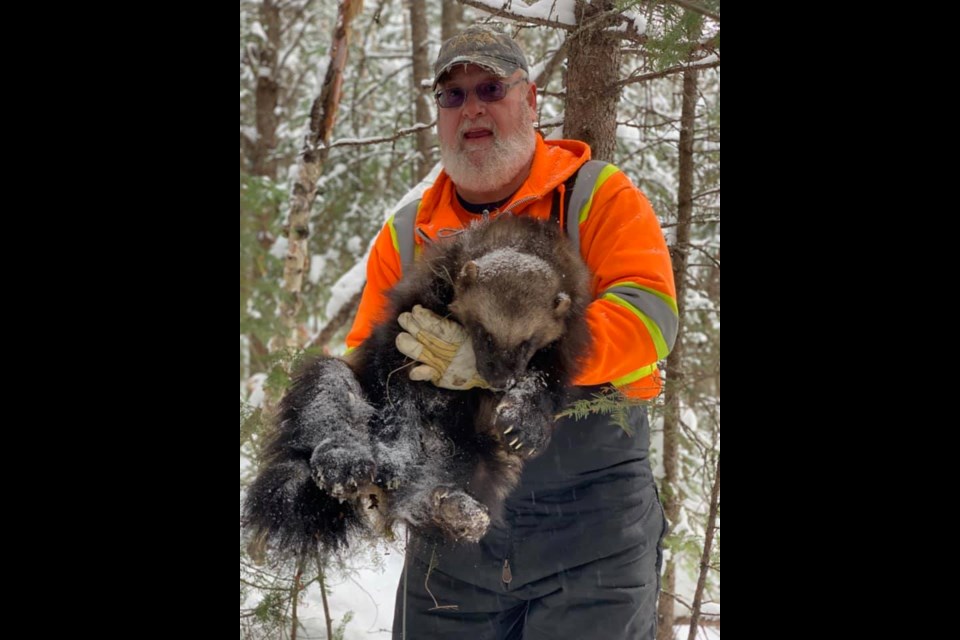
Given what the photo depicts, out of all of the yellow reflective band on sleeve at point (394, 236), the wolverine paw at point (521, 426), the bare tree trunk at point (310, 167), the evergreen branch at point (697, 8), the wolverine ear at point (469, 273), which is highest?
the bare tree trunk at point (310, 167)

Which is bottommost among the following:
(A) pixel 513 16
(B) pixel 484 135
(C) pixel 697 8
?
(B) pixel 484 135

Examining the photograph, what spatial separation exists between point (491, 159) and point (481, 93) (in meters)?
0.31

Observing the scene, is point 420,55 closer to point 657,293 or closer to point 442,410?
point 442,410

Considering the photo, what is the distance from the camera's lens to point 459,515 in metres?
2.51

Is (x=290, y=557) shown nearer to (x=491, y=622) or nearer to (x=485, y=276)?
(x=491, y=622)

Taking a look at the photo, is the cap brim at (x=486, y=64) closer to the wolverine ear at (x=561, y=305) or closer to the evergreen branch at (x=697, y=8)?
the evergreen branch at (x=697, y=8)

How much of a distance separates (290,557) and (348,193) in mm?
9038

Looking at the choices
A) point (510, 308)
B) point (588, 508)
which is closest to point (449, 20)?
point (510, 308)

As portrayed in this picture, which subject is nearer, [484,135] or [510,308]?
[510,308]

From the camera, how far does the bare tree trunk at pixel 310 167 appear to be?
257 inches

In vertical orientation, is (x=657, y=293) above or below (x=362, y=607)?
above

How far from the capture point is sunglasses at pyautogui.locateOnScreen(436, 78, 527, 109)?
3.22m

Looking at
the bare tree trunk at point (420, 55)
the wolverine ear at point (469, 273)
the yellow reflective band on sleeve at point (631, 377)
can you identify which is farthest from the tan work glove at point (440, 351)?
the bare tree trunk at point (420, 55)
